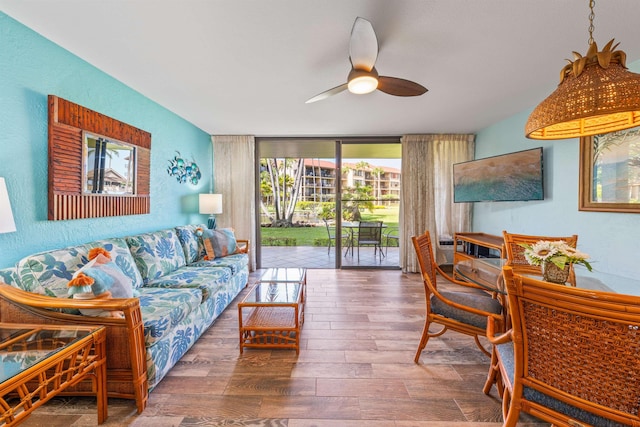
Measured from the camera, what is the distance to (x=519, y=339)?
1.05m

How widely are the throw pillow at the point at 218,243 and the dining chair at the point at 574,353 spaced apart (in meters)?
3.26

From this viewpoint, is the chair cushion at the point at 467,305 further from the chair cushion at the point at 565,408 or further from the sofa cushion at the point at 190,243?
the sofa cushion at the point at 190,243

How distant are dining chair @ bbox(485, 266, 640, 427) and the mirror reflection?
3059 millimetres

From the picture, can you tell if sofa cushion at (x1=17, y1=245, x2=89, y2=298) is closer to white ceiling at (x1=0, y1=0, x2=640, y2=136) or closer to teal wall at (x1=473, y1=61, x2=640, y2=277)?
white ceiling at (x1=0, y1=0, x2=640, y2=136)

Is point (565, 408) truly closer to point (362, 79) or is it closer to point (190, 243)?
point (362, 79)

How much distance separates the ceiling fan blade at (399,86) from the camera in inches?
79.3

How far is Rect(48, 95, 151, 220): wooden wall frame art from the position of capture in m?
2.00

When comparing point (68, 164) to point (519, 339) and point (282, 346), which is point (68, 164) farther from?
point (519, 339)

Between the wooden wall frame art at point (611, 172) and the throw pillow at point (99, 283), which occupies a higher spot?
the wooden wall frame art at point (611, 172)

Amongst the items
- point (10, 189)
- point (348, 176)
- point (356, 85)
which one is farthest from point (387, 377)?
point (348, 176)

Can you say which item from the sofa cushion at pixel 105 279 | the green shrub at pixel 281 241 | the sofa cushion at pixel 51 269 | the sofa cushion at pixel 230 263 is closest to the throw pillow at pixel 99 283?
the sofa cushion at pixel 105 279

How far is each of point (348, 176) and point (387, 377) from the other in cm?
348

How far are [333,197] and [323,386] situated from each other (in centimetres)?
347

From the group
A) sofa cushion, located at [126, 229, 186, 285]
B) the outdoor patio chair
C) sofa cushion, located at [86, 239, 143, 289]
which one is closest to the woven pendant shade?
sofa cushion, located at [86, 239, 143, 289]
